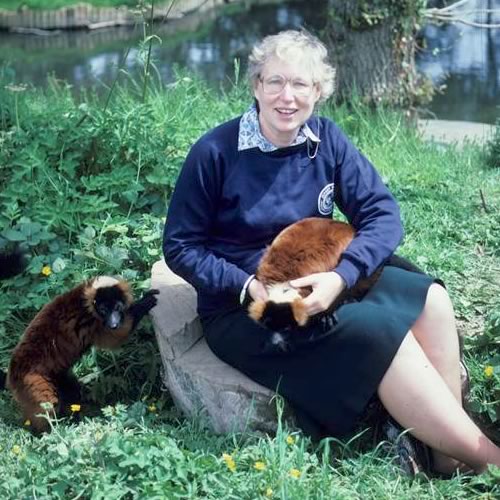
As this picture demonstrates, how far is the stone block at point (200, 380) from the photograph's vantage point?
333 centimetres

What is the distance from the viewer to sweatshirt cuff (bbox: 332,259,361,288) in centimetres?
320

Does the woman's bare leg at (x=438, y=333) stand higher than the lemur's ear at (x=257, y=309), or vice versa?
the lemur's ear at (x=257, y=309)

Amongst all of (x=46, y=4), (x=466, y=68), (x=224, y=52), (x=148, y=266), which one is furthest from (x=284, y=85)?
(x=46, y=4)

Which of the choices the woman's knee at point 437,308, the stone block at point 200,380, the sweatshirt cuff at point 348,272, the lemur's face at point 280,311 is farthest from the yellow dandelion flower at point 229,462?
the woman's knee at point 437,308

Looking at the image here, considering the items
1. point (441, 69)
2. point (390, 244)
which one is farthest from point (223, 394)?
point (441, 69)

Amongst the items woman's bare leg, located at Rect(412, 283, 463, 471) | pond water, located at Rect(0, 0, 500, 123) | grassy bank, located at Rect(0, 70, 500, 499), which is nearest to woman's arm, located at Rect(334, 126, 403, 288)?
woman's bare leg, located at Rect(412, 283, 463, 471)

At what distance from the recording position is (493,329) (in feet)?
12.6

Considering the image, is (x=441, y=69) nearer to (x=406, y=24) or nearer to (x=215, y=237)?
(x=406, y=24)

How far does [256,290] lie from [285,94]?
2.39 feet

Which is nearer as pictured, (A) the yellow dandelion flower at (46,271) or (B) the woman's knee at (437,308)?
(B) the woman's knee at (437,308)

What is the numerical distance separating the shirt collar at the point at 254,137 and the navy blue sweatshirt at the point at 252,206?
0.02m

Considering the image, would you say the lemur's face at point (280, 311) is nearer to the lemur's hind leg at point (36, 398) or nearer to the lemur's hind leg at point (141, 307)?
the lemur's hind leg at point (141, 307)

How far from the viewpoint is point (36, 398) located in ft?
11.8

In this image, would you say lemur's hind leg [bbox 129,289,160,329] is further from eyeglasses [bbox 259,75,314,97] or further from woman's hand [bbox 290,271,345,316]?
eyeglasses [bbox 259,75,314,97]
